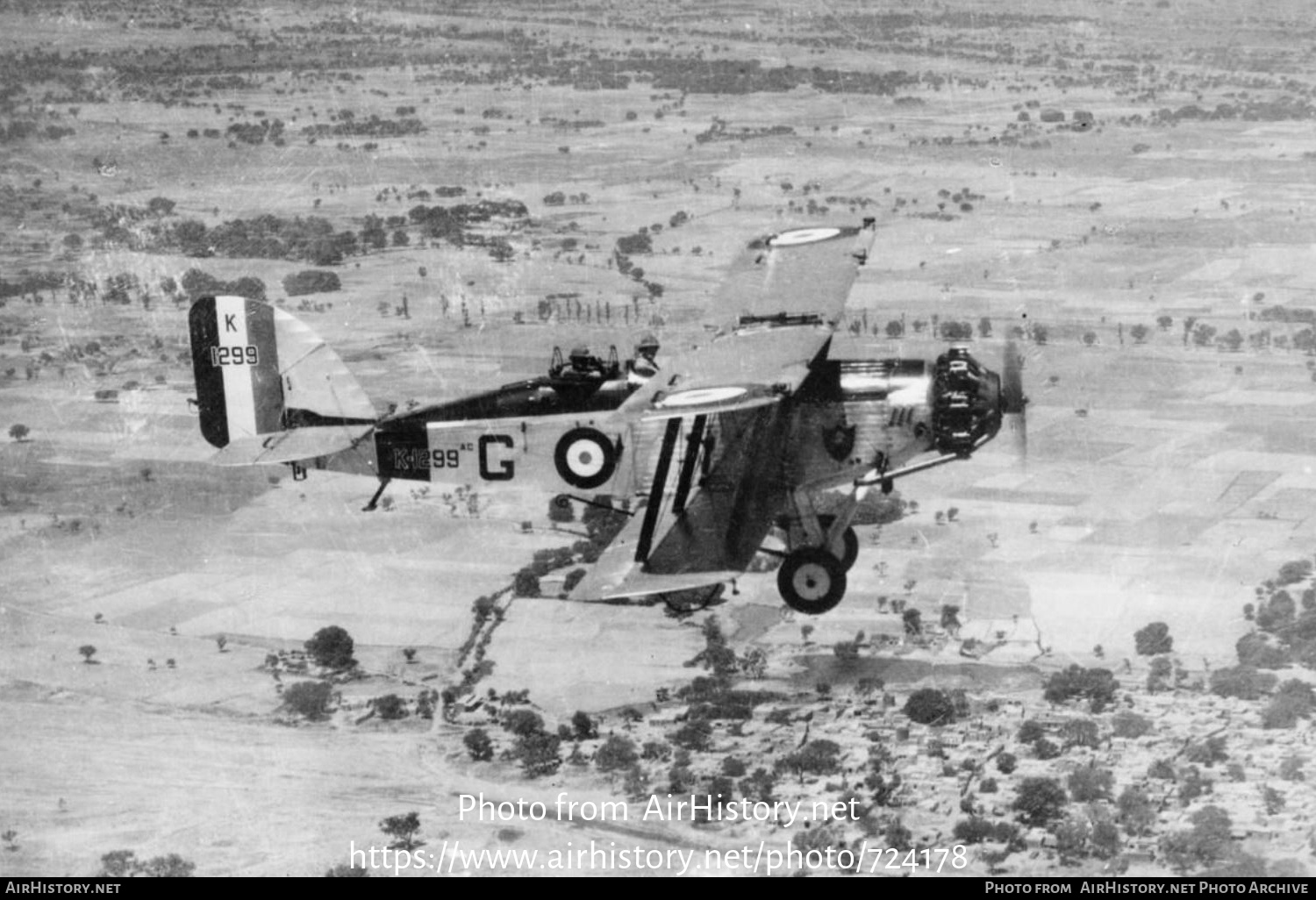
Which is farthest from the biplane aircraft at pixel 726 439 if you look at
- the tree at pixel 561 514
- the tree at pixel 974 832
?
the tree at pixel 561 514

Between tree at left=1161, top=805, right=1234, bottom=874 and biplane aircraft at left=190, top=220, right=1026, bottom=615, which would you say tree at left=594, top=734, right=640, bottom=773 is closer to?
biplane aircraft at left=190, top=220, right=1026, bottom=615

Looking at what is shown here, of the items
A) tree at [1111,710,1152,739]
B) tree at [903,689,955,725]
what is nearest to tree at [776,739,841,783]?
tree at [903,689,955,725]

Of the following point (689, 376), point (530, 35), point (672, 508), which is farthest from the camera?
point (530, 35)

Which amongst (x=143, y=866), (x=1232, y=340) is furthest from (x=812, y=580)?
(x=1232, y=340)

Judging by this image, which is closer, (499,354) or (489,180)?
(499,354)

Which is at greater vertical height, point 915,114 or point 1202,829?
point 915,114

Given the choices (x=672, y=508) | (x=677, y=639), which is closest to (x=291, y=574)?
(x=677, y=639)

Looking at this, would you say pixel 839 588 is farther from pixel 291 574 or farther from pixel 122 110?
pixel 122 110
